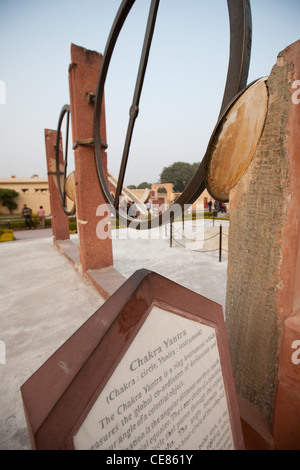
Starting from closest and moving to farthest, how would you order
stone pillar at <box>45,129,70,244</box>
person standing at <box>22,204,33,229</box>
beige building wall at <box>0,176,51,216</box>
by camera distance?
stone pillar at <box>45,129,70,244</box>, person standing at <box>22,204,33,229</box>, beige building wall at <box>0,176,51,216</box>

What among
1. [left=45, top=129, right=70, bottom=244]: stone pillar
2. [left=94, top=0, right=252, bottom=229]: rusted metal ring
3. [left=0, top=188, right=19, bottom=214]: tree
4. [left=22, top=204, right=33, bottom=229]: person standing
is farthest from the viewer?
[left=0, top=188, right=19, bottom=214]: tree

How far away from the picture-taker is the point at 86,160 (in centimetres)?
313

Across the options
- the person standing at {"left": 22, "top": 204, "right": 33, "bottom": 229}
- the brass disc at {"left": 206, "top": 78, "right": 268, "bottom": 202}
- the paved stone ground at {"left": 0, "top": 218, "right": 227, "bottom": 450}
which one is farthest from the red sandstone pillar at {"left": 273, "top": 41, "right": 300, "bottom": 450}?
the person standing at {"left": 22, "top": 204, "right": 33, "bottom": 229}

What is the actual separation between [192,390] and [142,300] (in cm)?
37

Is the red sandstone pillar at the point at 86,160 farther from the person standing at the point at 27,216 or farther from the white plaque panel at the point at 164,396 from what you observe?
the person standing at the point at 27,216

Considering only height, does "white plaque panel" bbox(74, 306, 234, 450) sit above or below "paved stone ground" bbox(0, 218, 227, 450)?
above

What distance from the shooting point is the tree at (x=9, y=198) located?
2172 centimetres

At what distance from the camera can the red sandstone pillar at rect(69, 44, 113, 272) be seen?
299 centimetres

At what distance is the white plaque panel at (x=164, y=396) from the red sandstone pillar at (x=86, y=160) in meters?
2.63

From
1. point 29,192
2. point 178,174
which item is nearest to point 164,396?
point 29,192

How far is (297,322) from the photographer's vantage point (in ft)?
3.07

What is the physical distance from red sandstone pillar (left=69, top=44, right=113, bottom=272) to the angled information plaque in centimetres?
259

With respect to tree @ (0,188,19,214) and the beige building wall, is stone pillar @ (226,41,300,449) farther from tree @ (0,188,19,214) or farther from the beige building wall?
tree @ (0,188,19,214)
